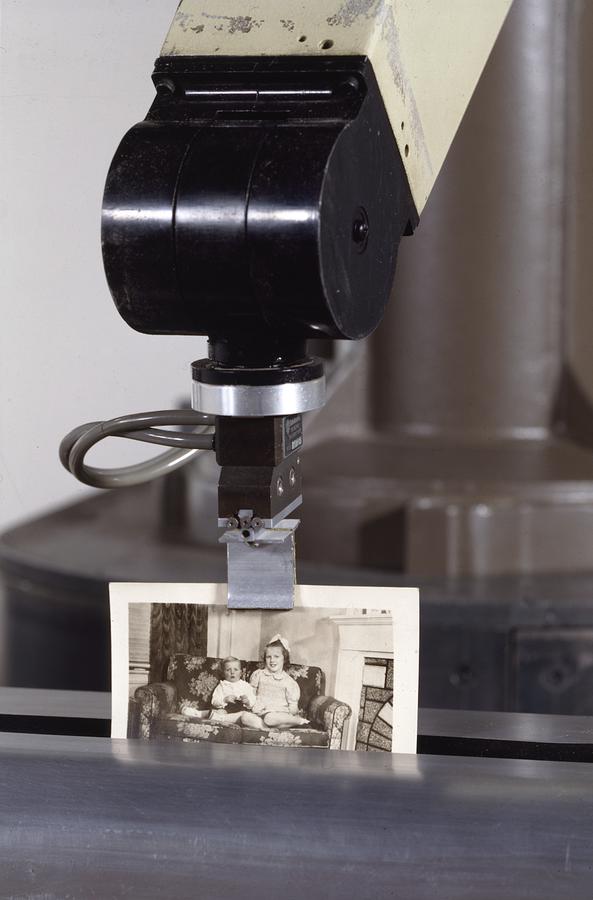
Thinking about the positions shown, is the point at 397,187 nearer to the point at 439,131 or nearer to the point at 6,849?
the point at 439,131

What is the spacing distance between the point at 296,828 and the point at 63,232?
0.36 m

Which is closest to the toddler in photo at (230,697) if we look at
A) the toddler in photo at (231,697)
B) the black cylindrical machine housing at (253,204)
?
the toddler in photo at (231,697)

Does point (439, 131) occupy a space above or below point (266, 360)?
above

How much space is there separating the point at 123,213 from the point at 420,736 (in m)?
0.26

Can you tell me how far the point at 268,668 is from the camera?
52cm

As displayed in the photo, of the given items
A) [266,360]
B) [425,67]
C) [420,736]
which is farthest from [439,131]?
[420,736]

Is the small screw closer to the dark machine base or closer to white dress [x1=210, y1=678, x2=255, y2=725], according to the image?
white dress [x1=210, y1=678, x2=255, y2=725]

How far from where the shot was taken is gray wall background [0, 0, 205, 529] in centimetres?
63

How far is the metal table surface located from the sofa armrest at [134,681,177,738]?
0.09 ft

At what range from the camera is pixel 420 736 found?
1.71ft

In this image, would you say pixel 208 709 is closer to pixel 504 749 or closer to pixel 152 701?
pixel 152 701

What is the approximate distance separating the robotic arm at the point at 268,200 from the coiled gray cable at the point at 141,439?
0.17 feet

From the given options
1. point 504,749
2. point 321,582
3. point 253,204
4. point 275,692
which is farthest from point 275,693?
point 321,582

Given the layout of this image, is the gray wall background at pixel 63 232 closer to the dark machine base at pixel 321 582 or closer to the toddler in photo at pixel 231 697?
the toddler in photo at pixel 231 697
